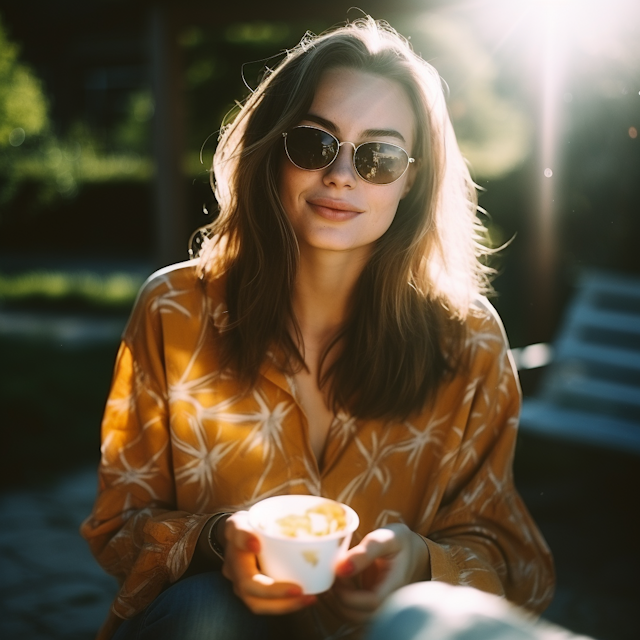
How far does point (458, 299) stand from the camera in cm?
195

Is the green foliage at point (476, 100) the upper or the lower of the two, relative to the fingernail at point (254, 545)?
upper

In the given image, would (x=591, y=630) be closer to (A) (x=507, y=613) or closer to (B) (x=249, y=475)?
(B) (x=249, y=475)

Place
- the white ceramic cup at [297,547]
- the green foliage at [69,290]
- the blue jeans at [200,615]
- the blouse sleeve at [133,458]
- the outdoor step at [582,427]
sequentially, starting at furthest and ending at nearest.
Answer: the green foliage at [69,290]
the outdoor step at [582,427]
the blouse sleeve at [133,458]
the blue jeans at [200,615]
the white ceramic cup at [297,547]

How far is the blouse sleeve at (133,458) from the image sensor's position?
1708 mm

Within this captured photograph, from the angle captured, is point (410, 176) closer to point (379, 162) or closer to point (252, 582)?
point (379, 162)

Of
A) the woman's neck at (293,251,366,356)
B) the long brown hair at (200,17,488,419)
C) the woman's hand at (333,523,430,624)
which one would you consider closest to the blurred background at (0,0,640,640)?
the long brown hair at (200,17,488,419)

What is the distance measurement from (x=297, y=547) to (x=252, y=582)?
0.15m

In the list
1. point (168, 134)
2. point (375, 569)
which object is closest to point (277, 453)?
point (375, 569)

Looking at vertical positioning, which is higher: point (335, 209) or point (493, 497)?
point (335, 209)

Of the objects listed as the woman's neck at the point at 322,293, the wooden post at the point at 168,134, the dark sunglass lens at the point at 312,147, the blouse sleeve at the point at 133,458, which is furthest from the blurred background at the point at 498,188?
the blouse sleeve at the point at 133,458

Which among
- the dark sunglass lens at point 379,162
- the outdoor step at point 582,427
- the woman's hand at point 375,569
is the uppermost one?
the dark sunglass lens at point 379,162

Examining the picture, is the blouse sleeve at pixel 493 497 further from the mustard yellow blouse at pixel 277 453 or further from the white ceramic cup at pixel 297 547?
the white ceramic cup at pixel 297 547

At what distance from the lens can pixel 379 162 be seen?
178 centimetres

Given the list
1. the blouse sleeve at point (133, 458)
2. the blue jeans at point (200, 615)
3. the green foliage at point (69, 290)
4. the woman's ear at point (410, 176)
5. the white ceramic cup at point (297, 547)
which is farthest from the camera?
the green foliage at point (69, 290)
